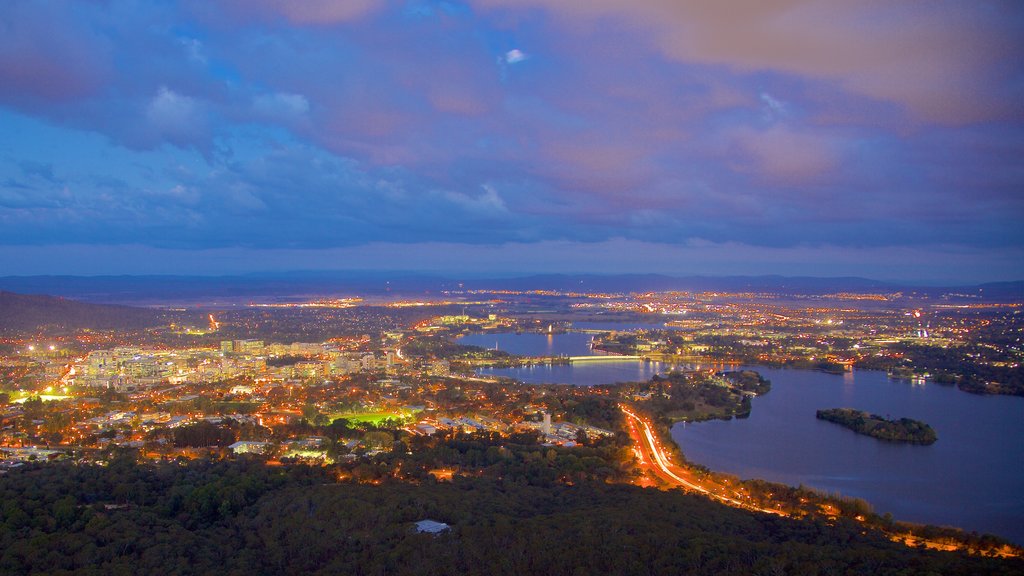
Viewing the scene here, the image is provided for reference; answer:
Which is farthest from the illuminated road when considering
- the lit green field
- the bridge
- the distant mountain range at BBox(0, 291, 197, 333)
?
the distant mountain range at BBox(0, 291, 197, 333)

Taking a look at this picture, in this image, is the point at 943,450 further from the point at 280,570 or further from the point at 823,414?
the point at 280,570

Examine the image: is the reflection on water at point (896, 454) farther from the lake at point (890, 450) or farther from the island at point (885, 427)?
the island at point (885, 427)

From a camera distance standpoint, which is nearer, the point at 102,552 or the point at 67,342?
the point at 102,552

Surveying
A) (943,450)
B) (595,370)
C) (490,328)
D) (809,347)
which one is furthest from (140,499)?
(490,328)

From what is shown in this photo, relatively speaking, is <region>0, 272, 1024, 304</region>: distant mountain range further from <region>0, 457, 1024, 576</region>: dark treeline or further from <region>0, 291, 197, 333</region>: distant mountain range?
<region>0, 457, 1024, 576</region>: dark treeline

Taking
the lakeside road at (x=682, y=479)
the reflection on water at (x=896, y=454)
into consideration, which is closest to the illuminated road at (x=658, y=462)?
the lakeside road at (x=682, y=479)

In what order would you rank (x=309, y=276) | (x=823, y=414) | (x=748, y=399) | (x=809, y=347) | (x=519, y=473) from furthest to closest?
(x=309, y=276), (x=809, y=347), (x=748, y=399), (x=823, y=414), (x=519, y=473)
